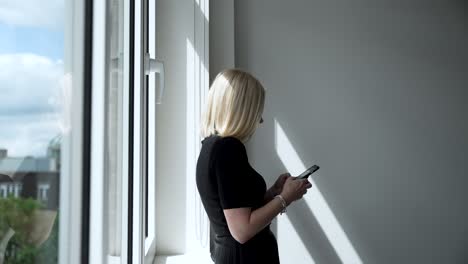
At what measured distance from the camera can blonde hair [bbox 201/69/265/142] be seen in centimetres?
112

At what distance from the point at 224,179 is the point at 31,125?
607 mm

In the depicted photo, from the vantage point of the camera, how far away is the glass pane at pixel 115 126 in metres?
0.79

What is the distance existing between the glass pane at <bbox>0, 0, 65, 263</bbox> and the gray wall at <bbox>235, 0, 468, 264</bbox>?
1589 millimetres

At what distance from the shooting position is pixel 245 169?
3.48ft

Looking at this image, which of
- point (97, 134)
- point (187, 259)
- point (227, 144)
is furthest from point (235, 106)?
point (187, 259)

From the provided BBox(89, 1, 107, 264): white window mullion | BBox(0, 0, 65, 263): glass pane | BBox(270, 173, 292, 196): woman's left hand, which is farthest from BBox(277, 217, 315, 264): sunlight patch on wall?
BBox(0, 0, 65, 263): glass pane

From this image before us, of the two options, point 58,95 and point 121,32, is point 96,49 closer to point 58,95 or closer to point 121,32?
point 58,95

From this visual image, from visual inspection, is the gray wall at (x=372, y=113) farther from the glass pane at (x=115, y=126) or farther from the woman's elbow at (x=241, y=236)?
the glass pane at (x=115, y=126)

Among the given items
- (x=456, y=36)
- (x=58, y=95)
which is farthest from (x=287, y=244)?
(x=58, y=95)

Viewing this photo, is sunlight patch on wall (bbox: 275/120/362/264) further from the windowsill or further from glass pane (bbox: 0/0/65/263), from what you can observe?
glass pane (bbox: 0/0/65/263)

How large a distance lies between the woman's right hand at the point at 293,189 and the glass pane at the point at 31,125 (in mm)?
701

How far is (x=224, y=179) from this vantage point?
1037mm

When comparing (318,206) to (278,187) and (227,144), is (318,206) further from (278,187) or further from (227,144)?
(227,144)

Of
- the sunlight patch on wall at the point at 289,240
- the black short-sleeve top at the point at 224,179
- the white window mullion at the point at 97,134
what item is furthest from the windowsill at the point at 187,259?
the white window mullion at the point at 97,134
